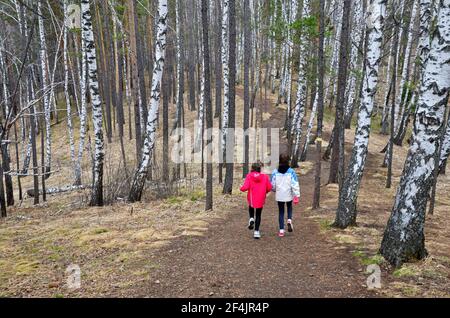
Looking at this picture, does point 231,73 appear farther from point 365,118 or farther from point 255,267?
point 255,267

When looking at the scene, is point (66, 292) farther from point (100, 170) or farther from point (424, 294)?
point (100, 170)

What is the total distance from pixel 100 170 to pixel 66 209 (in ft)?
6.91

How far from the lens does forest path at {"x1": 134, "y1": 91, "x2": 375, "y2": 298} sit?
529cm

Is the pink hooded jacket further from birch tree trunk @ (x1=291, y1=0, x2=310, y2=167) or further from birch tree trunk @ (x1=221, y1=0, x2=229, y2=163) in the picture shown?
birch tree trunk @ (x1=291, y1=0, x2=310, y2=167)

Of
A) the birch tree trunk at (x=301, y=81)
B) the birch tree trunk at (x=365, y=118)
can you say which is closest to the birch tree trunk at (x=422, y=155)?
the birch tree trunk at (x=365, y=118)

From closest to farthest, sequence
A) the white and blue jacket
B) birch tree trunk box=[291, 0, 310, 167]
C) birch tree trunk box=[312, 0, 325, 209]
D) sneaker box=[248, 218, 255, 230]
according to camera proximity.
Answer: the white and blue jacket
sneaker box=[248, 218, 255, 230]
birch tree trunk box=[312, 0, 325, 209]
birch tree trunk box=[291, 0, 310, 167]

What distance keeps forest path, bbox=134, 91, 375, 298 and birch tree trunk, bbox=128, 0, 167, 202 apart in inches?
179

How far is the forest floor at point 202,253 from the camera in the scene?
17.6ft

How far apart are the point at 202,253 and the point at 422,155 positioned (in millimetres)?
4251

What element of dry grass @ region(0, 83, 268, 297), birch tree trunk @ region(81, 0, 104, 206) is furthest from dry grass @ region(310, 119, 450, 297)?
birch tree trunk @ region(81, 0, 104, 206)

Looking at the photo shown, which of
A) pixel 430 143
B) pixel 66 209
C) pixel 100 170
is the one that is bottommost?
pixel 66 209

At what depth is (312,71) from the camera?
Result: 54.6 ft

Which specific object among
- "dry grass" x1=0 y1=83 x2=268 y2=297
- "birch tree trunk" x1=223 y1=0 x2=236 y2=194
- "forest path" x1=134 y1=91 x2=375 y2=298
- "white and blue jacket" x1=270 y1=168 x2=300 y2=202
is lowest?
"dry grass" x1=0 y1=83 x2=268 y2=297
